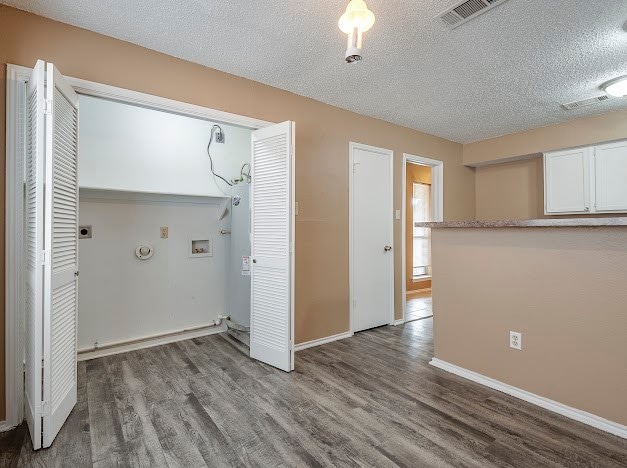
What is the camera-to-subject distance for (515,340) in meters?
2.27

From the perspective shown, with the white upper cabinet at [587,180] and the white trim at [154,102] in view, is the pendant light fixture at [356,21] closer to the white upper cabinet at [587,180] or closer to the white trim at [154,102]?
the white trim at [154,102]

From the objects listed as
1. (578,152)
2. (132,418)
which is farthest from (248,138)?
(578,152)

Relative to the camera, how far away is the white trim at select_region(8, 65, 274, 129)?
6.98 feet

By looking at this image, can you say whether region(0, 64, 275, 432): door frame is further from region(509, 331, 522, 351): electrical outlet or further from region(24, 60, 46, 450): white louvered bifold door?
region(509, 331, 522, 351): electrical outlet

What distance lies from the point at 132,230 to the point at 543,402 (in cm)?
367

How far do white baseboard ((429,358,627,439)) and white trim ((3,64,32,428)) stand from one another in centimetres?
297

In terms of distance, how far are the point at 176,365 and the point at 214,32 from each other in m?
2.62

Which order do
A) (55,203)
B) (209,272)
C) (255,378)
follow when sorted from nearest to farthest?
(55,203), (255,378), (209,272)

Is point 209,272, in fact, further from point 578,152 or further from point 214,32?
point 578,152

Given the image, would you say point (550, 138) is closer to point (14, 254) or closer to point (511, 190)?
point (511, 190)

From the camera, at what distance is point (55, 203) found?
1.78 meters

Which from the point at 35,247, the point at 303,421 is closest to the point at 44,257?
the point at 35,247

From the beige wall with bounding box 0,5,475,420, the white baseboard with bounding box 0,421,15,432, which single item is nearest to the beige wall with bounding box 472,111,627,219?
the beige wall with bounding box 0,5,475,420

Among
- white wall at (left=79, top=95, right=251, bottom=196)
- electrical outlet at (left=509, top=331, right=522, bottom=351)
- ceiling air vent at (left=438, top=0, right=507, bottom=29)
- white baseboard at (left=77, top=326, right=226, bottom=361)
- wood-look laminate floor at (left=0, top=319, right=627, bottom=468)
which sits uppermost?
ceiling air vent at (left=438, top=0, right=507, bottom=29)
